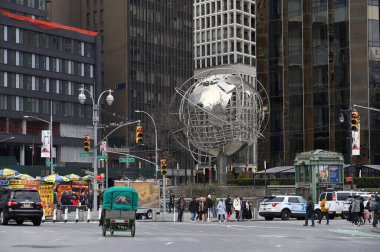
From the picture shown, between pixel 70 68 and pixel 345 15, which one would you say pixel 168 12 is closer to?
pixel 70 68

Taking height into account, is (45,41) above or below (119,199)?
above

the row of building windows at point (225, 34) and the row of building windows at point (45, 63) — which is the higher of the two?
the row of building windows at point (225, 34)

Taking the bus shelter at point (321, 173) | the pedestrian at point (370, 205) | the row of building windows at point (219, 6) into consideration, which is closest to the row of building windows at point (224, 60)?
the row of building windows at point (219, 6)

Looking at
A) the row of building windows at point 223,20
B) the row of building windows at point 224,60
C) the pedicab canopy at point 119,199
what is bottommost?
the pedicab canopy at point 119,199

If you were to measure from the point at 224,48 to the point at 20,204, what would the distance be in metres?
142

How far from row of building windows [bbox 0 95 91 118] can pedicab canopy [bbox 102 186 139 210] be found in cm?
9582

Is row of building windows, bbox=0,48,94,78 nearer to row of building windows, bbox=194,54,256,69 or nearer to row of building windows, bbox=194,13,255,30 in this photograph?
row of building windows, bbox=194,54,256,69

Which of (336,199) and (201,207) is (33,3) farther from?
(336,199)

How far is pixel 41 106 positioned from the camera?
5207 inches

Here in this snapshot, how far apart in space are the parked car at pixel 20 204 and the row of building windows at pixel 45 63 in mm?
88233

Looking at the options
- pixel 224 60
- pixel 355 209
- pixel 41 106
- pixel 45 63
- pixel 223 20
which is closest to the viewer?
pixel 355 209

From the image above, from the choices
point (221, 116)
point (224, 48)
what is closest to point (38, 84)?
point (224, 48)

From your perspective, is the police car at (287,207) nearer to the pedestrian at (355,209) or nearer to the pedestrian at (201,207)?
the pedestrian at (201,207)

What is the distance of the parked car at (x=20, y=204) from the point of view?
128 feet
